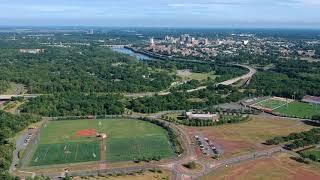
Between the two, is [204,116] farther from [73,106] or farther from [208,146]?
[73,106]

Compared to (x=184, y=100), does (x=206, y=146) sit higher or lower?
lower

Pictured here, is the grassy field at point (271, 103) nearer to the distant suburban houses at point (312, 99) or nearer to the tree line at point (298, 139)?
the distant suburban houses at point (312, 99)

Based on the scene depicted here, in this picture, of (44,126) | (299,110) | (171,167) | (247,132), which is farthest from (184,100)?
(171,167)

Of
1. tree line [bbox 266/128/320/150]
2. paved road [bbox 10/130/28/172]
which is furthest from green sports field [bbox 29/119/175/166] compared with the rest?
tree line [bbox 266/128/320/150]

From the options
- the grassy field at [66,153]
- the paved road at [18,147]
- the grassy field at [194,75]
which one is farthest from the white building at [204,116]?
the grassy field at [194,75]

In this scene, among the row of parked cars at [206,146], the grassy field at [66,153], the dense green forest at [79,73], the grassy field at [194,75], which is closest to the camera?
the grassy field at [66,153]

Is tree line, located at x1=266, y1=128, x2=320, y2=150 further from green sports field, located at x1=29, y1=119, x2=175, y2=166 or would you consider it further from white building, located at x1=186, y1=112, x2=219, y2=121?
green sports field, located at x1=29, y1=119, x2=175, y2=166
